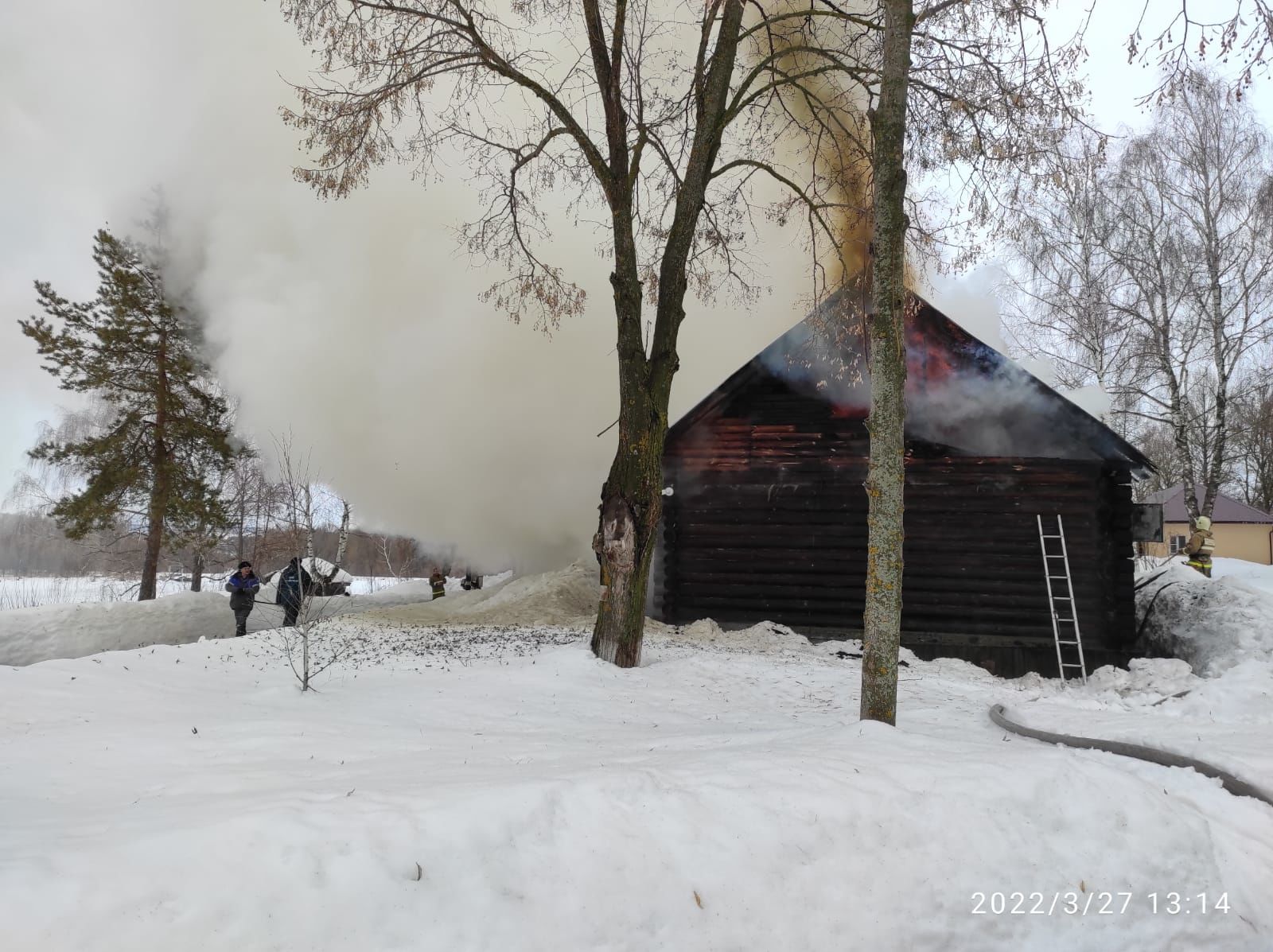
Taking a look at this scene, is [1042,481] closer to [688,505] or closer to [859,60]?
[688,505]

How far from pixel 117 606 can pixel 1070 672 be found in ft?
50.8

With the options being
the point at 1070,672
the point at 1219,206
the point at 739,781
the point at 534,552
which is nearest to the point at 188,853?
the point at 739,781

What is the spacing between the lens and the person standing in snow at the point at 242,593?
500 inches

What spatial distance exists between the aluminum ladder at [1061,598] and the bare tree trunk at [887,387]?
20.2 ft

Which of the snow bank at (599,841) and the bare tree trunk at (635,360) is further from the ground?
the bare tree trunk at (635,360)

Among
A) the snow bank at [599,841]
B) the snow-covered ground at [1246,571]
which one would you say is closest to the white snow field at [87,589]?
the snow bank at [599,841]

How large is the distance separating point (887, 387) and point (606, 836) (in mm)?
3221

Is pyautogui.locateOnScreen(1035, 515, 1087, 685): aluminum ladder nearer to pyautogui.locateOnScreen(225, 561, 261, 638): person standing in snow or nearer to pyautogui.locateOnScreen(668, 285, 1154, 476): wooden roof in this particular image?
pyautogui.locateOnScreen(668, 285, 1154, 476): wooden roof

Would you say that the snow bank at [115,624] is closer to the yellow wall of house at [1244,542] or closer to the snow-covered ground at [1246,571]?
the snow-covered ground at [1246,571]

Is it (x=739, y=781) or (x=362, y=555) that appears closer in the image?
(x=739, y=781)

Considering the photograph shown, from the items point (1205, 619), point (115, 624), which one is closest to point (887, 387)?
point (1205, 619)

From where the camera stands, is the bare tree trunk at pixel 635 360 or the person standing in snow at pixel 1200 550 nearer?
the bare tree trunk at pixel 635 360

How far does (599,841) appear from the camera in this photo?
2822 mm

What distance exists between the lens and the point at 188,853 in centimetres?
241
